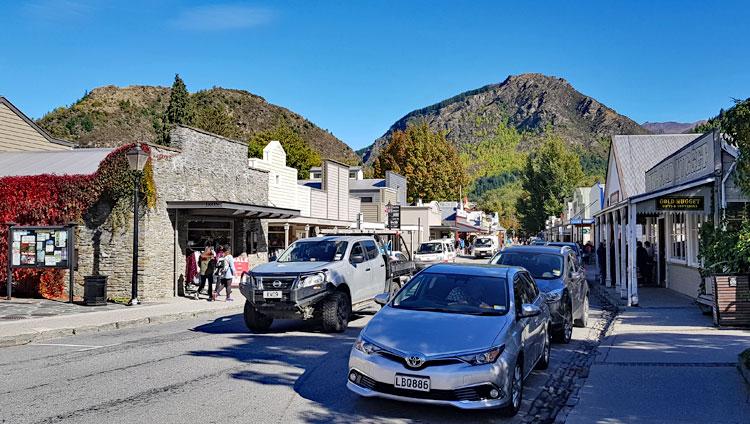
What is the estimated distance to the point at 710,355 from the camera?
1003cm

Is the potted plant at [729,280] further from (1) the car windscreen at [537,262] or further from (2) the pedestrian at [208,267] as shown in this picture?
(2) the pedestrian at [208,267]

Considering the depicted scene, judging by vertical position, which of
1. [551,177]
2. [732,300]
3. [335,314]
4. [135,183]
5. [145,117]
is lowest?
[335,314]

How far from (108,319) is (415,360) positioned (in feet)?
35.7

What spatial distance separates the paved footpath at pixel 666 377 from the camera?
6887mm

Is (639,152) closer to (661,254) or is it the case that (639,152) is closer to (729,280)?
(661,254)

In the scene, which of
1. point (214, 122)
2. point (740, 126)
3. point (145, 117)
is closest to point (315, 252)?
point (740, 126)

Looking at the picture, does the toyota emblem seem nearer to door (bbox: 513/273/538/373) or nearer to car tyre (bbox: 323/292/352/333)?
door (bbox: 513/273/538/373)

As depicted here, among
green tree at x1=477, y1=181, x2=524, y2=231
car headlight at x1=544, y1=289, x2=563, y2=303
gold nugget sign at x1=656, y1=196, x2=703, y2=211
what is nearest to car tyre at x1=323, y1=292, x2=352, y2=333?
car headlight at x1=544, y1=289, x2=563, y2=303

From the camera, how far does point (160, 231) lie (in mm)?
20297

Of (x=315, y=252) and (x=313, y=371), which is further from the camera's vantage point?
(x=315, y=252)

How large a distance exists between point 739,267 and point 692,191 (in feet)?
14.8

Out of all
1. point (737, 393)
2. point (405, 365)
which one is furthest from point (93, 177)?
point (737, 393)

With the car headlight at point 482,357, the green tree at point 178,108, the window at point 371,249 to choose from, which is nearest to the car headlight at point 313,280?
the window at point 371,249

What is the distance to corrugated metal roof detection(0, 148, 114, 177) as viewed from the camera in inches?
853
